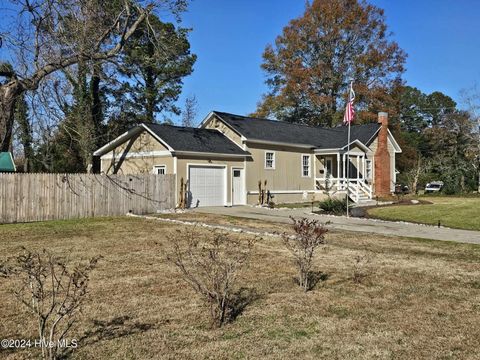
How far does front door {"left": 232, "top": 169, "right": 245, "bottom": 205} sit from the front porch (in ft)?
20.3

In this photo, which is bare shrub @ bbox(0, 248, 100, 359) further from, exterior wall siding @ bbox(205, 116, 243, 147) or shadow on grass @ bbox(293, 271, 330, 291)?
exterior wall siding @ bbox(205, 116, 243, 147)

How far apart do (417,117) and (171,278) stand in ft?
223

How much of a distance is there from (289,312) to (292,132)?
23.1 m

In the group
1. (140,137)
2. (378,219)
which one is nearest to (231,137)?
(140,137)

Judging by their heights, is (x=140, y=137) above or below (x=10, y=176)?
above

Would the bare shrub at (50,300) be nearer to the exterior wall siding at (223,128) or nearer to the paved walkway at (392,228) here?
the paved walkway at (392,228)

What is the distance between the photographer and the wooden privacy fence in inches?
623

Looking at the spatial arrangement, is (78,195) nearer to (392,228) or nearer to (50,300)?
(392,228)

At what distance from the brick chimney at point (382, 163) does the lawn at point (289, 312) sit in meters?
20.8

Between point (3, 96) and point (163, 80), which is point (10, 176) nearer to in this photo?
point (3, 96)

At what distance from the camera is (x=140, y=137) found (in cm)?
2288

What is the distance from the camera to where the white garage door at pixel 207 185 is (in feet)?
69.7

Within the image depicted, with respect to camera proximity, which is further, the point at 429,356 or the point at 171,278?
the point at 171,278

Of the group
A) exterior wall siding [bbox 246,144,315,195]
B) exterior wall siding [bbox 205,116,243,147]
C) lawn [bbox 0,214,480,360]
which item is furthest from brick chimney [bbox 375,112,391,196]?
lawn [bbox 0,214,480,360]
